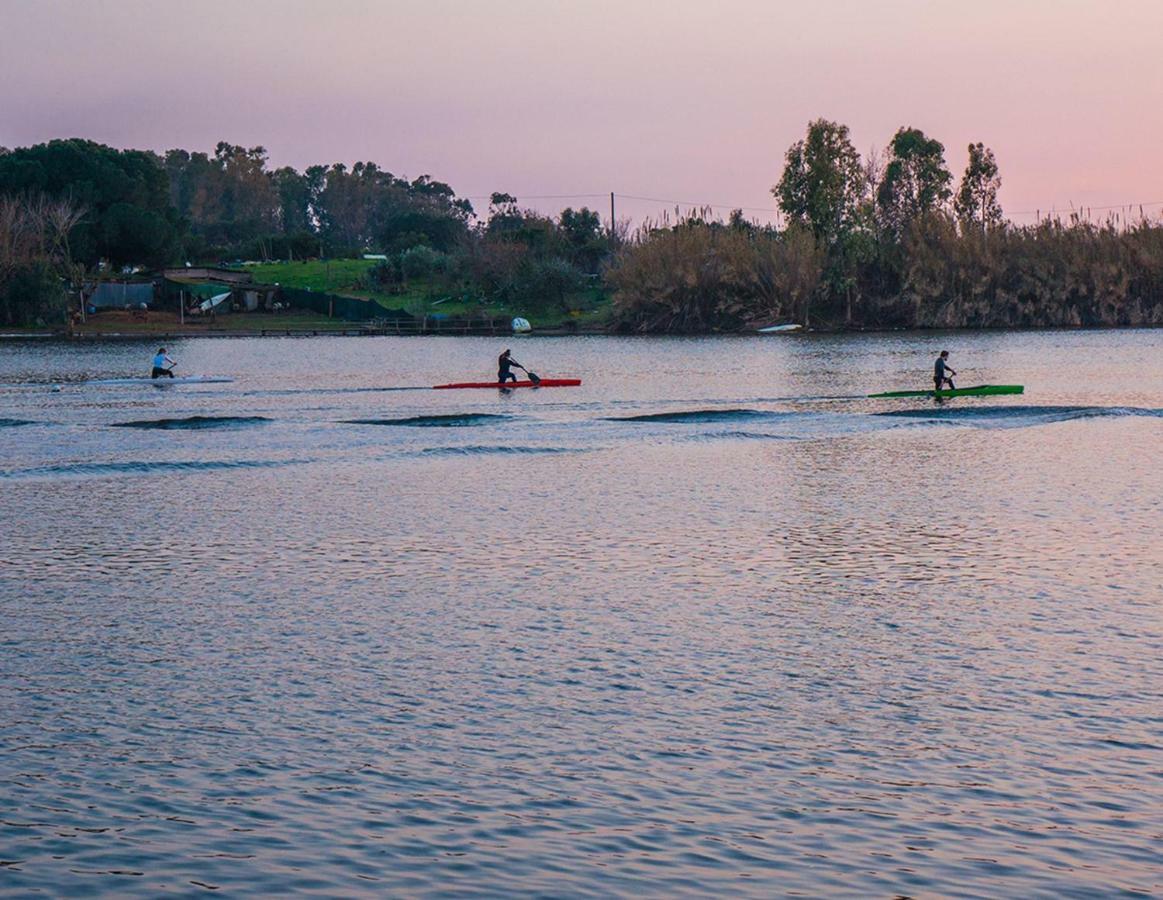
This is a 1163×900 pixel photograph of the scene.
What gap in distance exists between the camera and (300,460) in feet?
118

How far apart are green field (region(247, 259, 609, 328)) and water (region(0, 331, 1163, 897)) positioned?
82.3 meters

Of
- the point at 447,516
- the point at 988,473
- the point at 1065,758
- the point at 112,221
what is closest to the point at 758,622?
the point at 1065,758

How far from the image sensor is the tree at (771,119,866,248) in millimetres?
111750

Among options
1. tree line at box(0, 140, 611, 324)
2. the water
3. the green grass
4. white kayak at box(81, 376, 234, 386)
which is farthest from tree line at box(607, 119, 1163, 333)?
the water

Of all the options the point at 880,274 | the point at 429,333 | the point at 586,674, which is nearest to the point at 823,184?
the point at 880,274

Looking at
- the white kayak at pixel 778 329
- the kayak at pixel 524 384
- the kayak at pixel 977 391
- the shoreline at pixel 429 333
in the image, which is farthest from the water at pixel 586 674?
the shoreline at pixel 429 333

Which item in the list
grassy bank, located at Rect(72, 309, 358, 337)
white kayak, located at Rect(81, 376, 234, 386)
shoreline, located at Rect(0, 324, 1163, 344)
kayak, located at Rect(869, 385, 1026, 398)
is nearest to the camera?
kayak, located at Rect(869, 385, 1026, 398)

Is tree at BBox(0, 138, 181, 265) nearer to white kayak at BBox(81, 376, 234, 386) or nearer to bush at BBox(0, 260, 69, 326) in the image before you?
bush at BBox(0, 260, 69, 326)

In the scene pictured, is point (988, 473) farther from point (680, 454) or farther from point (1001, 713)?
point (1001, 713)

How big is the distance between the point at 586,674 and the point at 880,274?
99.0 meters

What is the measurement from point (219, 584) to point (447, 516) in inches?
273

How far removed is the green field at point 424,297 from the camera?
118 metres

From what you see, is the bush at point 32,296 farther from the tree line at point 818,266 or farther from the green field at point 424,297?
the green field at point 424,297

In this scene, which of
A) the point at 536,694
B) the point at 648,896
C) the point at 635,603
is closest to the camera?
the point at 648,896
